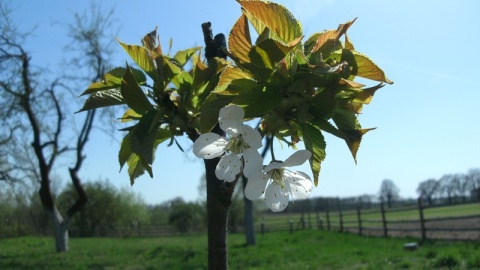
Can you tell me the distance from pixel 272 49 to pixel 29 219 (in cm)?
2050

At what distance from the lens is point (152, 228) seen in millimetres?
31531

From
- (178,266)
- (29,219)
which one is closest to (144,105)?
(178,266)

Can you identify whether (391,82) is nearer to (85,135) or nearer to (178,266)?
(178,266)

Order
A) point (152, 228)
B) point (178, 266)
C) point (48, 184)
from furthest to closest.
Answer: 1. point (152, 228)
2. point (48, 184)
3. point (178, 266)

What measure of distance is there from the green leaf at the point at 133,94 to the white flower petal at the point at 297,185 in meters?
0.32

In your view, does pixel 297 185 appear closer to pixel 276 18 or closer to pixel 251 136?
pixel 251 136

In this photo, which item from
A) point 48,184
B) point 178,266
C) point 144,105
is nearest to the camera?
point 144,105

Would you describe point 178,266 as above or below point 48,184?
below

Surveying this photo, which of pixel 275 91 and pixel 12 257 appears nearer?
pixel 275 91

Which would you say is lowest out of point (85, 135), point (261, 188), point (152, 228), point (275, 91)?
point (152, 228)

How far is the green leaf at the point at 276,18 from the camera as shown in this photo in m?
0.73

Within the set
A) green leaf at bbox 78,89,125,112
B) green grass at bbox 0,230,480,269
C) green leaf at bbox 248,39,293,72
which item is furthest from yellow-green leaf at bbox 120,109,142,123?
green grass at bbox 0,230,480,269

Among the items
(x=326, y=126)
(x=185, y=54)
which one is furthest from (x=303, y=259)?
(x=326, y=126)

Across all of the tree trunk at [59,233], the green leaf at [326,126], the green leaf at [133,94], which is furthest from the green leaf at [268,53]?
the tree trunk at [59,233]
